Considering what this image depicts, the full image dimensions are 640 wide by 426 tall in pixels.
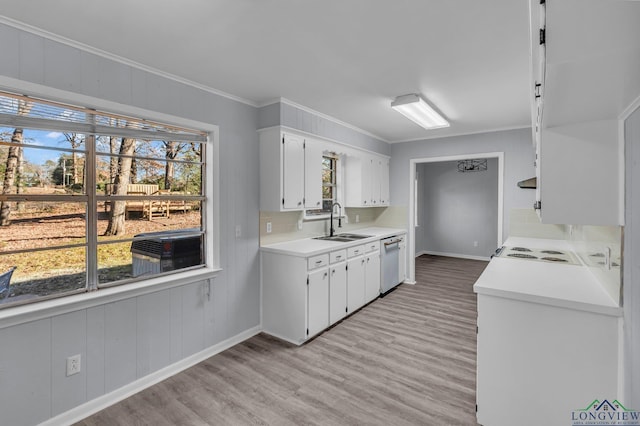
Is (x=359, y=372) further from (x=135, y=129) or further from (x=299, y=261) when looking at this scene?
(x=135, y=129)

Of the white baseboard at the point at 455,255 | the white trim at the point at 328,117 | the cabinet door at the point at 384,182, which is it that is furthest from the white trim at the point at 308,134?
the white baseboard at the point at 455,255

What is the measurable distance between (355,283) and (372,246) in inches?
25.9

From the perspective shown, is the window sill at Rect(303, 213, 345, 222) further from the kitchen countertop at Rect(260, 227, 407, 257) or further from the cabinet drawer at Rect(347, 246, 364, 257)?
the cabinet drawer at Rect(347, 246, 364, 257)

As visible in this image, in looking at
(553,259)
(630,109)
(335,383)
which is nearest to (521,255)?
(553,259)

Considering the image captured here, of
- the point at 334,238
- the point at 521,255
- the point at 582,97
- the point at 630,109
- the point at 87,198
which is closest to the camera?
the point at 582,97

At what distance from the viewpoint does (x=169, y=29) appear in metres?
1.89

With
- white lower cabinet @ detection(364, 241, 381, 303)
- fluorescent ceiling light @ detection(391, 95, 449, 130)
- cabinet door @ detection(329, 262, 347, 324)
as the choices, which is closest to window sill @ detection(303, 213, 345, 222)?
white lower cabinet @ detection(364, 241, 381, 303)

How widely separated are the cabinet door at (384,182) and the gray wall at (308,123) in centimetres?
56

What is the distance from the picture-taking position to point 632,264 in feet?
4.41

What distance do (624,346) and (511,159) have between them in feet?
11.5

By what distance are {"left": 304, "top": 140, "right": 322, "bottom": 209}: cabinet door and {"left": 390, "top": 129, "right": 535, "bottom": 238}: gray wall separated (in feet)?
7.38

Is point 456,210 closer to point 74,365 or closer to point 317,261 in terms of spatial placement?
point 317,261

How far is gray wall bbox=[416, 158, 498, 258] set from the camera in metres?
7.05

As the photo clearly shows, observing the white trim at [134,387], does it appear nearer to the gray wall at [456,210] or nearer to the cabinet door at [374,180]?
the cabinet door at [374,180]
